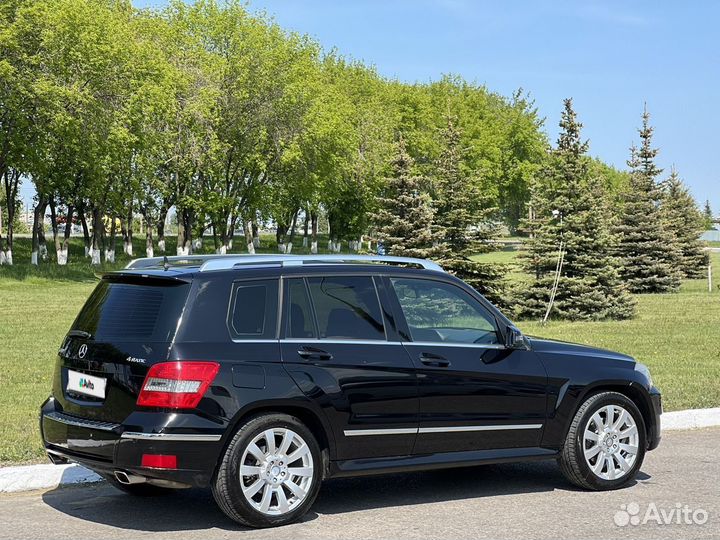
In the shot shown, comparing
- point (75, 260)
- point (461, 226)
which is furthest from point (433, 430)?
point (75, 260)

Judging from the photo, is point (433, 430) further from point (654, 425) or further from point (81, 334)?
point (81, 334)

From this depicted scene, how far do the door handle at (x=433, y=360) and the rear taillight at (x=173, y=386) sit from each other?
5.33 feet

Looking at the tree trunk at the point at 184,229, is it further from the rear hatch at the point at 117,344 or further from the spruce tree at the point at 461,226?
the rear hatch at the point at 117,344

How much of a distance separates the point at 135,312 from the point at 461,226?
2155 centimetres

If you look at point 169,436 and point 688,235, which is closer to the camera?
point 169,436

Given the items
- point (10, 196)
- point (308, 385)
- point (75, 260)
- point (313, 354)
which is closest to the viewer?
point (308, 385)

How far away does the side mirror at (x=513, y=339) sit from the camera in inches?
305

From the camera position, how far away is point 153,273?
7.02m

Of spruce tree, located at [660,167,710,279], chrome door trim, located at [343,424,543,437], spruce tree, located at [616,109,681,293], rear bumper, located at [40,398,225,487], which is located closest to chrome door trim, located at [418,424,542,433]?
chrome door trim, located at [343,424,543,437]

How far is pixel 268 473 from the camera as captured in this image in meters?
6.71

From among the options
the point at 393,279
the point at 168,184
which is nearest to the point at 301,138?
the point at 168,184

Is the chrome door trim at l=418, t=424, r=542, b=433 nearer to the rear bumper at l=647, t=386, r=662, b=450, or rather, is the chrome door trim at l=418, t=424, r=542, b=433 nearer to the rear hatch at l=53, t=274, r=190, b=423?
the rear bumper at l=647, t=386, r=662, b=450

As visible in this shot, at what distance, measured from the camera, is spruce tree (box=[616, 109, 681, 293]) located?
42500mm

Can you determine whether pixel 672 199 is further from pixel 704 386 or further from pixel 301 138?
pixel 704 386
